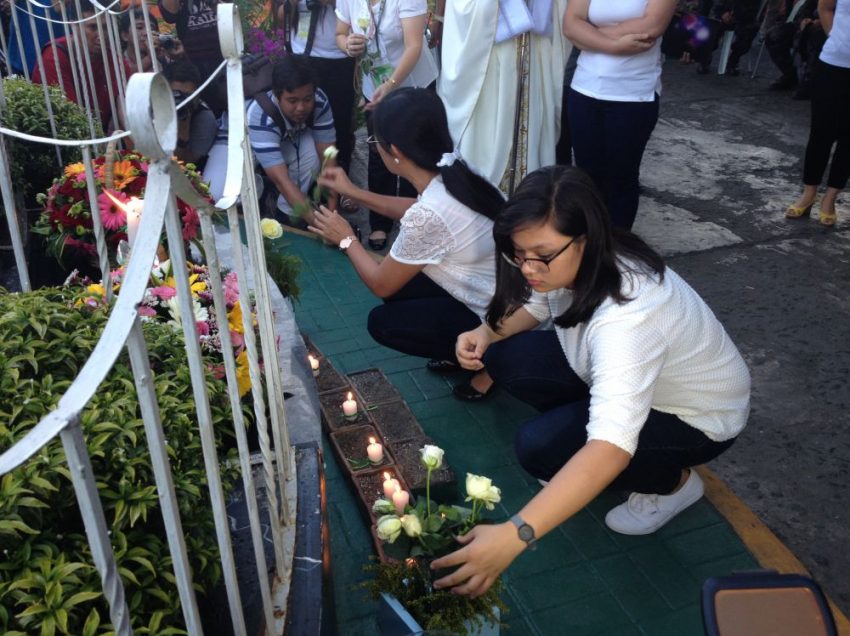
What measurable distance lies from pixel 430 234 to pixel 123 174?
1156 millimetres

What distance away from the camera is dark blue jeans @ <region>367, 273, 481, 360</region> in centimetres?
358

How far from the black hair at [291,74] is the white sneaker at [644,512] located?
9.96ft

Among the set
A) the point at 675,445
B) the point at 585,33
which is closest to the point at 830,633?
the point at 675,445

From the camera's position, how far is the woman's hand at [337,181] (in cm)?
369

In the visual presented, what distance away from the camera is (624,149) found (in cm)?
455

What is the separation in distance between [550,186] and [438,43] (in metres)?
4.13

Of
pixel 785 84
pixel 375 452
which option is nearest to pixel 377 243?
pixel 375 452

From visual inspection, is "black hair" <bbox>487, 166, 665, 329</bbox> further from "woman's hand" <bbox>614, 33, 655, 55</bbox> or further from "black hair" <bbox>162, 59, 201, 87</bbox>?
"black hair" <bbox>162, 59, 201, 87</bbox>

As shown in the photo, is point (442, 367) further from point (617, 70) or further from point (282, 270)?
point (617, 70)

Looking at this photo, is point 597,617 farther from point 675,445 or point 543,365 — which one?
point 543,365

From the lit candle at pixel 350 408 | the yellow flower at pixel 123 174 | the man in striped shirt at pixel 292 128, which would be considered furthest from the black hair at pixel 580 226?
the man in striped shirt at pixel 292 128

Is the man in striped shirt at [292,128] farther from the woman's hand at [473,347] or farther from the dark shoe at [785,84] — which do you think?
the dark shoe at [785,84]

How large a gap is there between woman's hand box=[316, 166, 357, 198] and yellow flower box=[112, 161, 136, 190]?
91cm

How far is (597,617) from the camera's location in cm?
264
